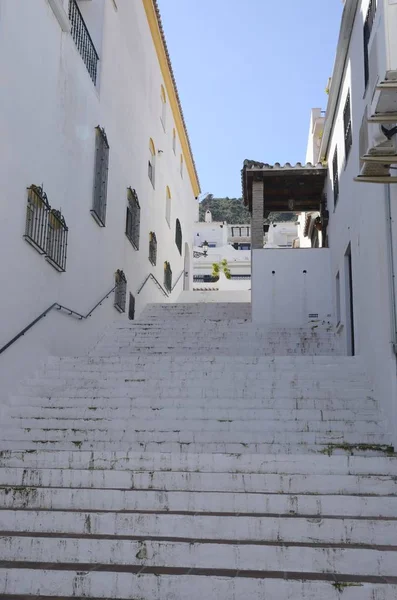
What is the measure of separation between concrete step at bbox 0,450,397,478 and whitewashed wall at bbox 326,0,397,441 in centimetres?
79

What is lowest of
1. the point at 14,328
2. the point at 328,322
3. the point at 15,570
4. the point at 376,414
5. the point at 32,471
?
the point at 15,570

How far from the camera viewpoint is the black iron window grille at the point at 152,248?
17.9m

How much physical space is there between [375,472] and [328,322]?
7.60m

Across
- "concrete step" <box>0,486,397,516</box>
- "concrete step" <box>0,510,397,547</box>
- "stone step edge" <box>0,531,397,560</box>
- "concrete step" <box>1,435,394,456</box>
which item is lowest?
"stone step edge" <box>0,531,397,560</box>

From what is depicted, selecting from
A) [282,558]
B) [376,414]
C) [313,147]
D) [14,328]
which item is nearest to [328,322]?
[376,414]

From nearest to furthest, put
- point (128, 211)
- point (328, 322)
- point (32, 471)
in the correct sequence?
point (32, 471) → point (328, 322) → point (128, 211)

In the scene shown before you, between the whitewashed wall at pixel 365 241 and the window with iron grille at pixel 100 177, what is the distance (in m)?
4.21

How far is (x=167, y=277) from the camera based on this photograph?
818 inches

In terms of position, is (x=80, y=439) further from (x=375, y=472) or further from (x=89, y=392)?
→ (x=375, y=472)

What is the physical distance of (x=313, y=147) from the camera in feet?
76.0

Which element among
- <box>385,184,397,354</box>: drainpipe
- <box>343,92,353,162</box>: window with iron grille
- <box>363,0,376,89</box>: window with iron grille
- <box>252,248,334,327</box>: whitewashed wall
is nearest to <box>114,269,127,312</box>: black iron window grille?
<box>252,248,334,327</box>: whitewashed wall

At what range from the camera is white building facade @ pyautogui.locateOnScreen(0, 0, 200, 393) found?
Answer: 8.25 metres

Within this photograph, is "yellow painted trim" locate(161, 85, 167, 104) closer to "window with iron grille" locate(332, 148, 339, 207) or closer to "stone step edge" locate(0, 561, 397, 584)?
"window with iron grille" locate(332, 148, 339, 207)

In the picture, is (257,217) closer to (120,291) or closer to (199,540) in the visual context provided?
(120,291)
